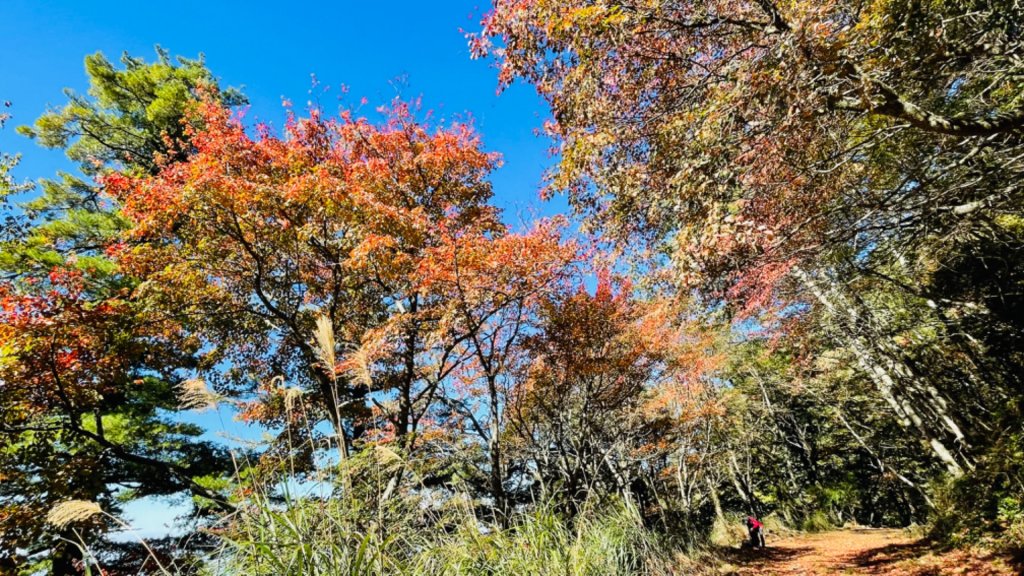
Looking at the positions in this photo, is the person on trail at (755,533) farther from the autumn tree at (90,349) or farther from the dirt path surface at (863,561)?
the autumn tree at (90,349)

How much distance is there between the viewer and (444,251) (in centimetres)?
687

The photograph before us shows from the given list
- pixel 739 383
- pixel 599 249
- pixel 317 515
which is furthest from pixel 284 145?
pixel 739 383

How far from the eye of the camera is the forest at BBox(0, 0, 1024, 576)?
11.0 feet

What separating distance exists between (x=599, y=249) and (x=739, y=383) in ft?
59.8

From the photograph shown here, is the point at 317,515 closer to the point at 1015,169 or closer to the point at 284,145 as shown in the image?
the point at 1015,169

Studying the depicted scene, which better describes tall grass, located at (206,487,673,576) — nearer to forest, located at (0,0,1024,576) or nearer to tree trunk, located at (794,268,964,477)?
forest, located at (0,0,1024,576)

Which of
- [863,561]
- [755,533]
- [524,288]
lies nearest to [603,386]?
[524,288]

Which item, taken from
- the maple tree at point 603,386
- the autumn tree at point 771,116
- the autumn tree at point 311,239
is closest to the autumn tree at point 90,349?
the autumn tree at point 311,239

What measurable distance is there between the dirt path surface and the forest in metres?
0.15

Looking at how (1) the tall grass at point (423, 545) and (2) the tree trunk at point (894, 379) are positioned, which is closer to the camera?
(1) the tall grass at point (423, 545)

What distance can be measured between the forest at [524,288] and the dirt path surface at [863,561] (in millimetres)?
148

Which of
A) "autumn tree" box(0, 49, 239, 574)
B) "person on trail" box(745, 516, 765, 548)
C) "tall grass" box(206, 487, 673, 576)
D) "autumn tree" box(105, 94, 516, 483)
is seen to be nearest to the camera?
"tall grass" box(206, 487, 673, 576)

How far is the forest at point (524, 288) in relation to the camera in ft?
11.0

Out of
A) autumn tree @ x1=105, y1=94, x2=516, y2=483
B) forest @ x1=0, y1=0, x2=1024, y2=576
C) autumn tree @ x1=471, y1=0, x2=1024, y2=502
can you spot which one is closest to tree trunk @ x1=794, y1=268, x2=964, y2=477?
forest @ x1=0, y1=0, x2=1024, y2=576
